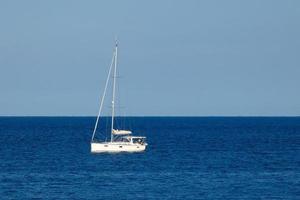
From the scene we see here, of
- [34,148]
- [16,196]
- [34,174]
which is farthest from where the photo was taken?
[34,148]

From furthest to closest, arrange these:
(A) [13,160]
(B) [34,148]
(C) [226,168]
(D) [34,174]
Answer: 1. (B) [34,148]
2. (A) [13,160]
3. (C) [226,168]
4. (D) [34,174]

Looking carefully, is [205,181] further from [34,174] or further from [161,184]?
[34,174]

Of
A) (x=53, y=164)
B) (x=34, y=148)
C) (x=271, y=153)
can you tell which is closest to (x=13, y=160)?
(x=53, y=164)

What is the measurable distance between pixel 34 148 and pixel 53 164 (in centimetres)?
3333

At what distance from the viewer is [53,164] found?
99.0m

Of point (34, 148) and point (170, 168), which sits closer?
point (170, 168)

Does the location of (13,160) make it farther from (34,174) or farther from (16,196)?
(16,196)

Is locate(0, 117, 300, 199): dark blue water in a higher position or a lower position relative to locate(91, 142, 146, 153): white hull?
lower

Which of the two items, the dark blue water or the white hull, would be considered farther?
the white hull

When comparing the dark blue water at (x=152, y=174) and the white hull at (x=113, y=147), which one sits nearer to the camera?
the dark blue water at (x=152, y=174)

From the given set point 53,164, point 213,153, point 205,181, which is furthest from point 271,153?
point 205,181

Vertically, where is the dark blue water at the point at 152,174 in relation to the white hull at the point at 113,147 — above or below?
below

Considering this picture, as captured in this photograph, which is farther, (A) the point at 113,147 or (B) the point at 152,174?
(A) the point at 113,147

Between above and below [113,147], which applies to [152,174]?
below
